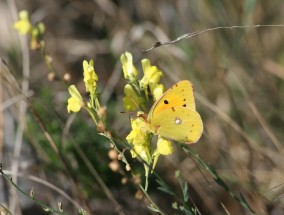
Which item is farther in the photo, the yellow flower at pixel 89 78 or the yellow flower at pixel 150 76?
the yellow flower at pixel 150 76

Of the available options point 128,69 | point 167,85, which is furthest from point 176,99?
point 167,85

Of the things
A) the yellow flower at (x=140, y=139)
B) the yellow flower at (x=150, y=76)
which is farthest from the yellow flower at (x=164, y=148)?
the yellow flower at (x=150, y=76)

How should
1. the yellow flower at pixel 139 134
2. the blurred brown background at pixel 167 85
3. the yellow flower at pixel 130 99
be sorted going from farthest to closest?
1. the blurred brown background at pixel 167 85
2. the yellow flower at pixel 130 99
3. the yellow flower at pixel 139 134

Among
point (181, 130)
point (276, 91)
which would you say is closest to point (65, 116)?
point (276, 91)

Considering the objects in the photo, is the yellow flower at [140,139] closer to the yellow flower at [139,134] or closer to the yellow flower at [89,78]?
the yellow flower at [139,134]

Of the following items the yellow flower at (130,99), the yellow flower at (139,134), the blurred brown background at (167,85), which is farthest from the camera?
the blurred brown background at (167,85)

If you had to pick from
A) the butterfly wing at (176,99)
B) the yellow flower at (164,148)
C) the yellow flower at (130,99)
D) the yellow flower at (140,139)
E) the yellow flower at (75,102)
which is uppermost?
the yellow flower at (75,102)
